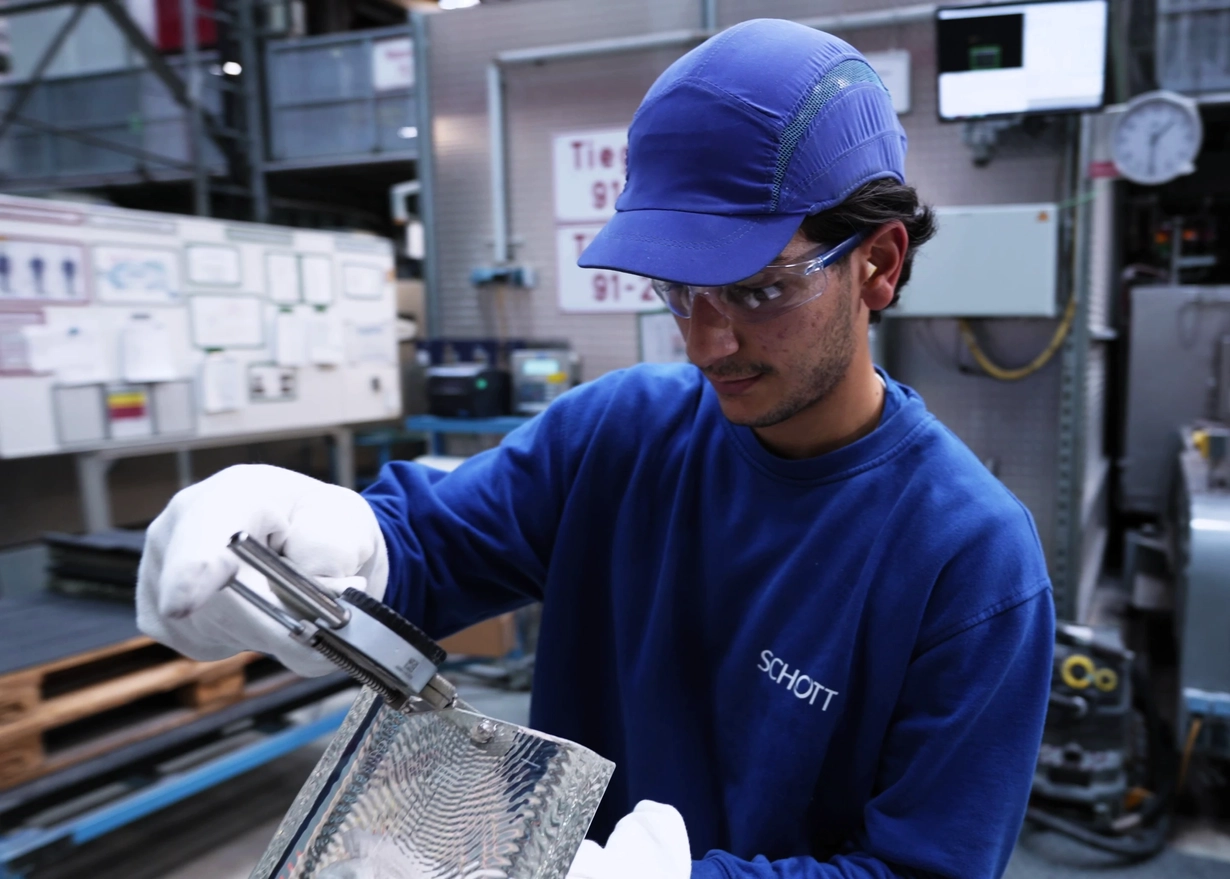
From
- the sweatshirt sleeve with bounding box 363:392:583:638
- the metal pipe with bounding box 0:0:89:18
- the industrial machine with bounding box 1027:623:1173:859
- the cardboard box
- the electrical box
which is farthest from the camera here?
the metal pipe with bounding box 0:0:89:18

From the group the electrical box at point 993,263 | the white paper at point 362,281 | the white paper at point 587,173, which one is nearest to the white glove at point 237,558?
the electrical box at point 993,263

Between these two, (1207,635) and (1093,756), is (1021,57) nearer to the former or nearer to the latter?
(1207,635)

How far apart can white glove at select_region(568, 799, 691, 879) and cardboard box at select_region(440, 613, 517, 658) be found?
2932 mm

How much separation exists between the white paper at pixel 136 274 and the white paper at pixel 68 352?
0.57 feet

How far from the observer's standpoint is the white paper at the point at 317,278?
4387mm

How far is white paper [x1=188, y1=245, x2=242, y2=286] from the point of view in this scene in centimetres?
390

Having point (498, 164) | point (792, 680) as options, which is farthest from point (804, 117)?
point (498, 164)

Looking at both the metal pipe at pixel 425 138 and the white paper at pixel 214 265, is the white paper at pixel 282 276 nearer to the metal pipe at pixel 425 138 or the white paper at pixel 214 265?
the white paper at pixel 214 265

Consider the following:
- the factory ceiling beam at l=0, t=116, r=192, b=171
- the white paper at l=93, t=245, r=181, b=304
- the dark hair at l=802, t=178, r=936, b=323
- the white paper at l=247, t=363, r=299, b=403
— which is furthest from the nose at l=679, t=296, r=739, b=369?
the factory ceiling beam at l=0, t=116, r=192, b=171

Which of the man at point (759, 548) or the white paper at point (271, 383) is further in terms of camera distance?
the white paper at point (271, 383)

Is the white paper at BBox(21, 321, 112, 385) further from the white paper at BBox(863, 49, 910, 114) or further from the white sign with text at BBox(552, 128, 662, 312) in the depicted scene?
the white paper at BBox(863, 49, 910, 114)

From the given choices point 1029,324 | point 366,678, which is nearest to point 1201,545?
point 1029,324

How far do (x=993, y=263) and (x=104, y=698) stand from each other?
9.50 feet

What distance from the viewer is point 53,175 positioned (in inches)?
325
